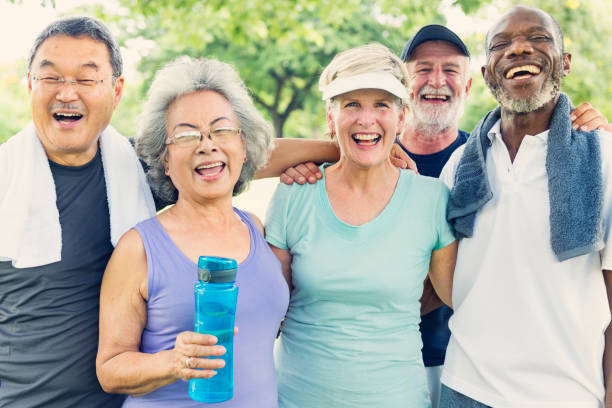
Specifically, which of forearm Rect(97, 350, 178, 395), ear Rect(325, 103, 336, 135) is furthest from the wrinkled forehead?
forearm Rect(97, 350, 178, 395)

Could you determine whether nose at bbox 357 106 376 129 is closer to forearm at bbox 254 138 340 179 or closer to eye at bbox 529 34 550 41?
forearm at bbox 254 138 340 179

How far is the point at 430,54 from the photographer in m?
3.61

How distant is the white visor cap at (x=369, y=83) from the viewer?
2.43 metres

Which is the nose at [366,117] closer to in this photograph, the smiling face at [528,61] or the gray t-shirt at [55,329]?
the smiling face at [528,61]

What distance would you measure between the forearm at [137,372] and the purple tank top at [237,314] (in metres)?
0.11

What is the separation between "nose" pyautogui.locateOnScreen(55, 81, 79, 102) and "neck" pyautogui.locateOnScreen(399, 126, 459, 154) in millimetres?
2006

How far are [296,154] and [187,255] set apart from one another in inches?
34.4

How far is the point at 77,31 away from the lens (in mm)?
2307

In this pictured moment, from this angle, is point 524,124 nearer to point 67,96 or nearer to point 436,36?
point 436,36

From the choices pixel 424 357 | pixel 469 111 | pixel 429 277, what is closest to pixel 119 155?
pixel 429 277

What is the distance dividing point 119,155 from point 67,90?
0.37m

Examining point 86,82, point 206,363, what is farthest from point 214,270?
point 86,82

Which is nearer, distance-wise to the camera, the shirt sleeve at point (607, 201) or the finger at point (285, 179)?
the shirt sleeve at point (607, 201)

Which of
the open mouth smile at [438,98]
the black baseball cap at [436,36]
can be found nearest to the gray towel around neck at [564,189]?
the open mouth smile at [438,98]
